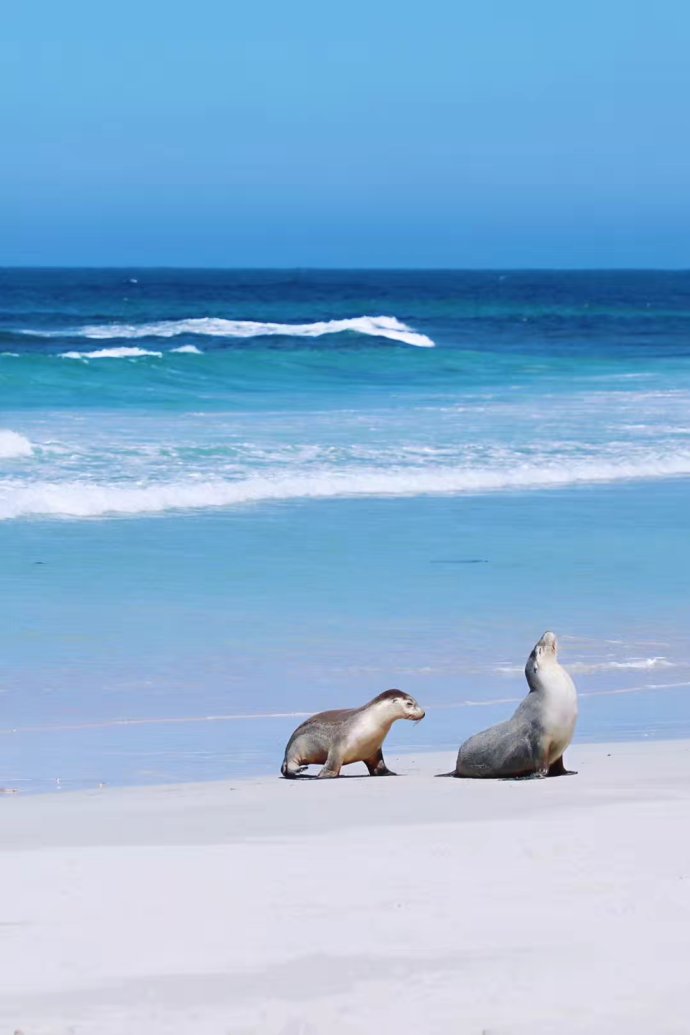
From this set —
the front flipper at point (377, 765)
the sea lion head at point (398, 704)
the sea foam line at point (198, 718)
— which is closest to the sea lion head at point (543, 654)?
the sea lion head at point (398, 704)

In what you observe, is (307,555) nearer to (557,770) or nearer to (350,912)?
(557,770)

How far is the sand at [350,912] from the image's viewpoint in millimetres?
3578

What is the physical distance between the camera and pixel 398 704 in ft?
21.1

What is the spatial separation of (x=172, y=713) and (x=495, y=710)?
4.52ft

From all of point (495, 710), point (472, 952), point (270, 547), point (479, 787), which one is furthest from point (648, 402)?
point (472, 952)

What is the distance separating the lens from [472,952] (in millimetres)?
3889

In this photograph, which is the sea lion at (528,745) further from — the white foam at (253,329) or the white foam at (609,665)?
the white foam at (253,329)

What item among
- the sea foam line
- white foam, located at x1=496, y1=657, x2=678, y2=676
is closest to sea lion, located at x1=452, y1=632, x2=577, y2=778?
the sea foam line

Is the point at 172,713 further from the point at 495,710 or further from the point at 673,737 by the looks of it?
the point at 673,737

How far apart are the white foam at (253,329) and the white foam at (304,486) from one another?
19.7 m

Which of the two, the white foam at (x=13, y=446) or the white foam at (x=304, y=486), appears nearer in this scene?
the white foam at (x=304, y=486)

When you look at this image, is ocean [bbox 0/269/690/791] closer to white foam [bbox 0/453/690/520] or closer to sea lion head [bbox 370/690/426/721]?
white foam [bbox 0/453/690/520]

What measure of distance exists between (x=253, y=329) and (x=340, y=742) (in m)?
33.7

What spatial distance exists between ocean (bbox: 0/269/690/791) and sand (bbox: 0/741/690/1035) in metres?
1.18
